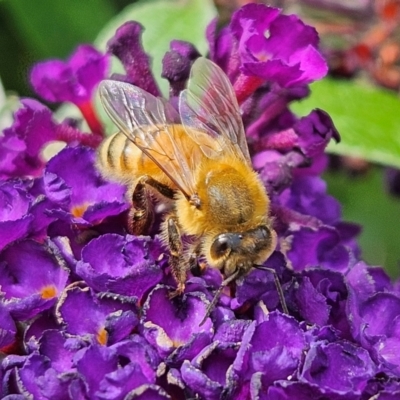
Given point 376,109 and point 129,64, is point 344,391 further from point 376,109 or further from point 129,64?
point 376,109

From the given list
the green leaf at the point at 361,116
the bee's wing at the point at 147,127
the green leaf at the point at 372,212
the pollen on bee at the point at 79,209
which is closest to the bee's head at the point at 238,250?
the bee's wing at the point at 147,127

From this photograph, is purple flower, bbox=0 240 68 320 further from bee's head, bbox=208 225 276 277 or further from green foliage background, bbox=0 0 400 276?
green foliage background, bbox=0 0 400 276

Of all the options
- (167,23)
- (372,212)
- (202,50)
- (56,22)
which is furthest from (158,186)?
(372,212)

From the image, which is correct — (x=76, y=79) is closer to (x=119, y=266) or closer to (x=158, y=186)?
(x=158, y=186)

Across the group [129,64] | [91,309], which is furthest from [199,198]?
[129,64]

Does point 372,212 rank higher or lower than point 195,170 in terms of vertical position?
lower

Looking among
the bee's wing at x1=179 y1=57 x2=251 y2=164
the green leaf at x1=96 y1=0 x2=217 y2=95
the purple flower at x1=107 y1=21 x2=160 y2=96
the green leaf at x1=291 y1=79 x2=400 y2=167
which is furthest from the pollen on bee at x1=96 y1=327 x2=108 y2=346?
the green leaf at x1=96 y1=0 x2=217 y2=95
